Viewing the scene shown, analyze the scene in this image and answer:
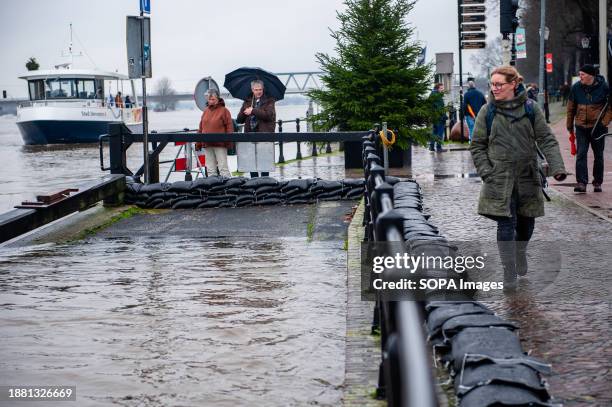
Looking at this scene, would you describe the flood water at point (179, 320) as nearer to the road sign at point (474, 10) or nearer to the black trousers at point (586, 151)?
the black trousers at point (586, 151)

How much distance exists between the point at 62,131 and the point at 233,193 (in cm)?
4415

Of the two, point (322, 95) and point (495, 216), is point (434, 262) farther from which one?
point (322, 95)

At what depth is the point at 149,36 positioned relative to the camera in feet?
49.3

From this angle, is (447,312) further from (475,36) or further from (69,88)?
(69,88)

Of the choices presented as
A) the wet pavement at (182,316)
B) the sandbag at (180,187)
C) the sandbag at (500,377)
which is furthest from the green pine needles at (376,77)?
the sandbag at (500,377)

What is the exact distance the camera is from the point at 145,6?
15.0 meters

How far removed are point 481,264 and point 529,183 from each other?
3.32 ft

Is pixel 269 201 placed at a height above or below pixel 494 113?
below

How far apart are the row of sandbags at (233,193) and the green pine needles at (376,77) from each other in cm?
463

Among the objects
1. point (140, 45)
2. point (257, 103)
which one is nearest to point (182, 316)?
point (140, 45)

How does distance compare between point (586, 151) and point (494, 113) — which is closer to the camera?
point (494, 113)

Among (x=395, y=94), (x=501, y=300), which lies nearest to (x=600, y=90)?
(x=395, y=94)

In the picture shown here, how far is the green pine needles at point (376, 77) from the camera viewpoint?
739 inches

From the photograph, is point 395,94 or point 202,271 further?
point 395,94
